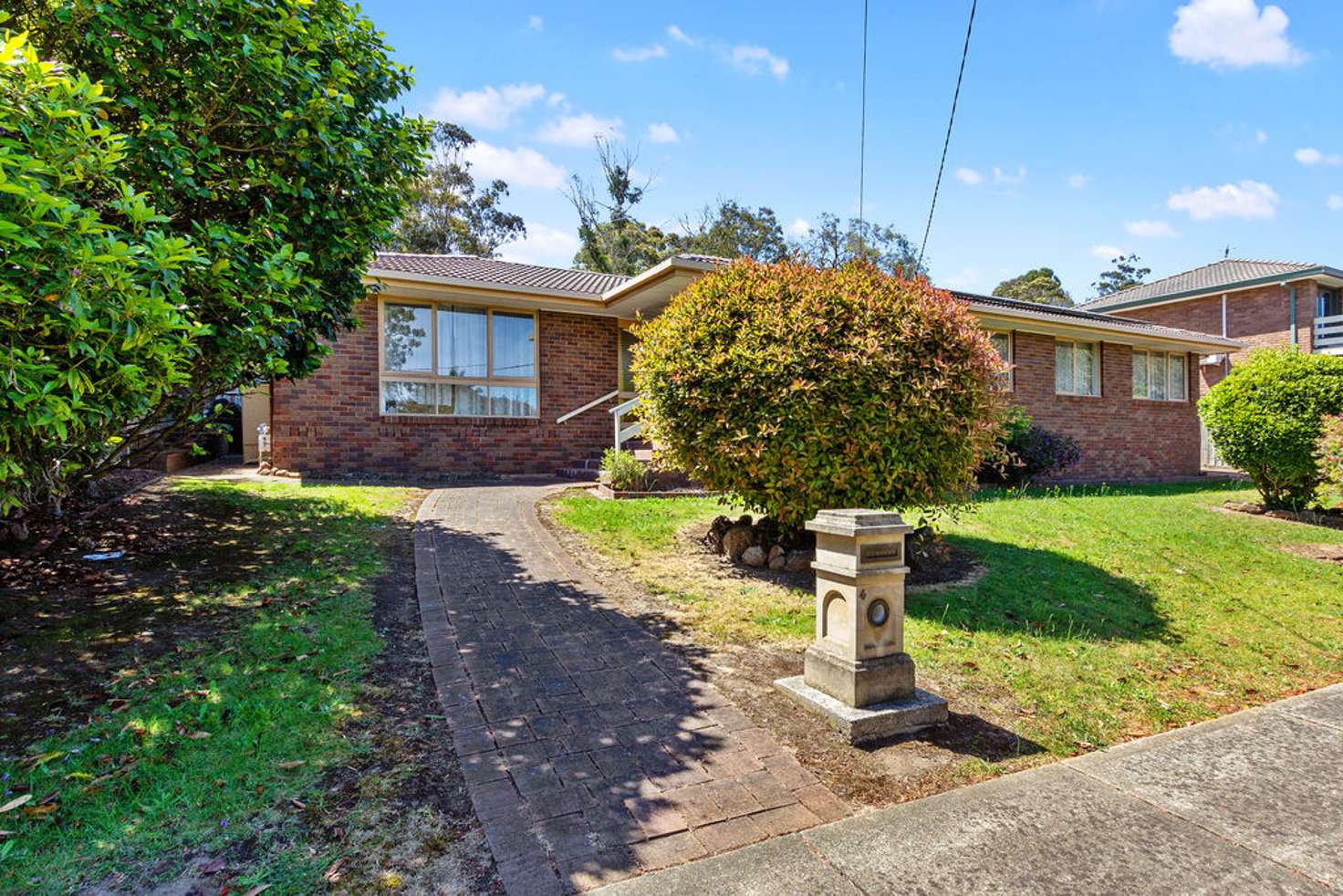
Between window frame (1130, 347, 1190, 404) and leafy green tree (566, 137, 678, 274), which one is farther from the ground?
leafy green tree (566, 137, 678, 274)

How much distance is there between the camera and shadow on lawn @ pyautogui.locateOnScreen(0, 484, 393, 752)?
11.3 ft

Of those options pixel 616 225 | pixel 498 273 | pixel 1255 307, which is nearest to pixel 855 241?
pixel 616 225

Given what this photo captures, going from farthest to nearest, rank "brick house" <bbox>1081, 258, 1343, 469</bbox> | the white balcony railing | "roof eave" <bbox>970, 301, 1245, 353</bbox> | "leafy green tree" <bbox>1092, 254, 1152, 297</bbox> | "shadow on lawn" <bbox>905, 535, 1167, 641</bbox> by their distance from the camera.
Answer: "leafy green tree" <bbox>1092, 254, 1152, 297</bbox>, "brick house" <bbox>1081, 258, 1343, 469</bbox>, the white balcony railing, "roof eave" <bbox>970, 301, 1245, 353</bbox>, "shadow on lawn" <bbox>905, 535, 1167, 641</bbox>

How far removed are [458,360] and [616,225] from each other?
70.0ft

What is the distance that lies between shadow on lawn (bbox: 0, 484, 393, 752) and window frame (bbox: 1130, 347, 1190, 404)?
59.3 feet

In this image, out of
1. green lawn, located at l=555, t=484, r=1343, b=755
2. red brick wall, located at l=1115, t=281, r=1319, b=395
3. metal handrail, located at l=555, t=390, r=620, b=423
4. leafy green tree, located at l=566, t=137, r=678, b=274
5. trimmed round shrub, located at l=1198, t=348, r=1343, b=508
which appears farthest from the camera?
leafy green tree, located at l=566, t=137, r=678, b=274

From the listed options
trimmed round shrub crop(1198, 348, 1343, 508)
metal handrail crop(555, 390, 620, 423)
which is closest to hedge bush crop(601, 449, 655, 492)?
metal handrail crop(555, 390, 620, 423)

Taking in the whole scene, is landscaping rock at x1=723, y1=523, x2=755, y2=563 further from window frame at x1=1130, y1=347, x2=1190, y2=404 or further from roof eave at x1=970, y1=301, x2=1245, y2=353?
window frame at x1=1130, y1=347, x2=1190, y2=404

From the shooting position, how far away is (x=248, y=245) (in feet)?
15.7

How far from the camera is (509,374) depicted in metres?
13.0

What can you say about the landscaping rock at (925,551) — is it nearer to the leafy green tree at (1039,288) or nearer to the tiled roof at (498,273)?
the tiled roof at (498,273)

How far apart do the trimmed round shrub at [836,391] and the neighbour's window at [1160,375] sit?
1429 cm

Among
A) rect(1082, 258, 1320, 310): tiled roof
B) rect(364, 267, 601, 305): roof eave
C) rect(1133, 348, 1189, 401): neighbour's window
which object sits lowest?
rect(1133, 348, 1189, 401): neighbour's window

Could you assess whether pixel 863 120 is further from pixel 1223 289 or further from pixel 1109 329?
pixel 1223 289
